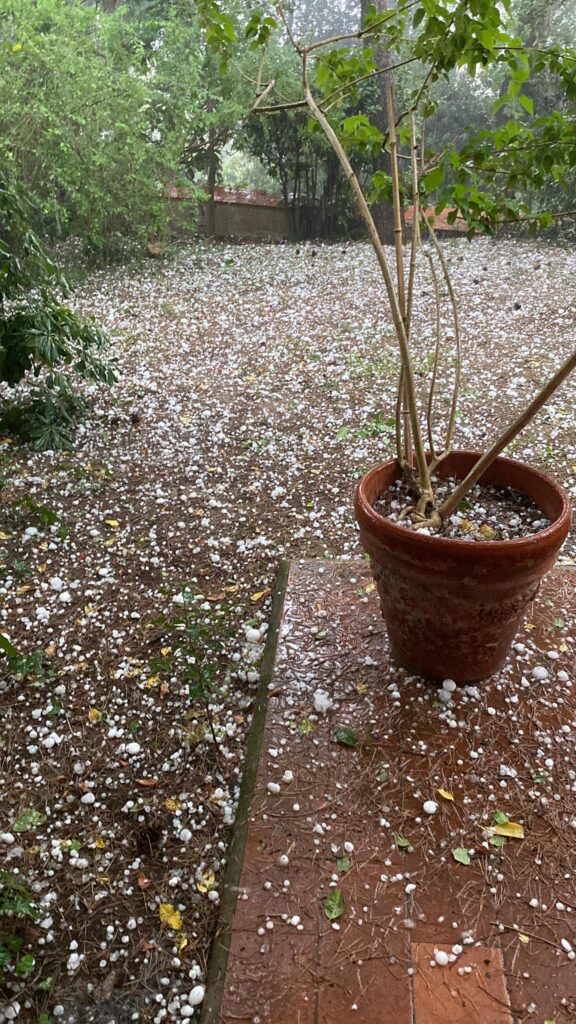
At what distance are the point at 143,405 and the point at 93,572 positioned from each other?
5.21 ft

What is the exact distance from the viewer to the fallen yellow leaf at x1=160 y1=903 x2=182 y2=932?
1355mm

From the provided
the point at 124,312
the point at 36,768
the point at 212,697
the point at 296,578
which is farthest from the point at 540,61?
the point at 124,312

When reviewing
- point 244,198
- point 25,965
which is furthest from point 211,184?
point 25,965

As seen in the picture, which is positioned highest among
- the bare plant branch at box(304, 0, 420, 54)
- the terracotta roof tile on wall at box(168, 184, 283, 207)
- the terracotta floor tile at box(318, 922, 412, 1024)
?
the terracotta roof tile on wall at box(168, 184, 283, 207)

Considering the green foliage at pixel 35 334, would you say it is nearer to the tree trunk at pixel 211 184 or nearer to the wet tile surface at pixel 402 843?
the wet tile surface at pixel 402 843

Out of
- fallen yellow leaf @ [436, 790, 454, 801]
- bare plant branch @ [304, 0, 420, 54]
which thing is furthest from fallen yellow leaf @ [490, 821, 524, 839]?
bare plant branch @ [304, 0, 420, 54]

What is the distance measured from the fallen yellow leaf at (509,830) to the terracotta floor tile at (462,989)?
9.7 inches

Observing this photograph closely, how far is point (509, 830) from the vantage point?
1424 millimetres

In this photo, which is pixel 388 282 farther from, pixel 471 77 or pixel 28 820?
pixel 28 820

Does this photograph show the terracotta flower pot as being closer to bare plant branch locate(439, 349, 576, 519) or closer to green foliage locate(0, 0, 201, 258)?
bare plant branch locate(439, 349, 576, 519)

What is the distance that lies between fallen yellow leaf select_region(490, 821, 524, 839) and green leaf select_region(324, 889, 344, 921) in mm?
375

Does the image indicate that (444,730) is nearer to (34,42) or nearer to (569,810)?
(569,810)

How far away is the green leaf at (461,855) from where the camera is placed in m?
1.37

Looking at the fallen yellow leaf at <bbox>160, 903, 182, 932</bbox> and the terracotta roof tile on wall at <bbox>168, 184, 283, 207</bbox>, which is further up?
the terracotta roof tile on wall at <bbox>168, 184, 283, 207</bbox>
